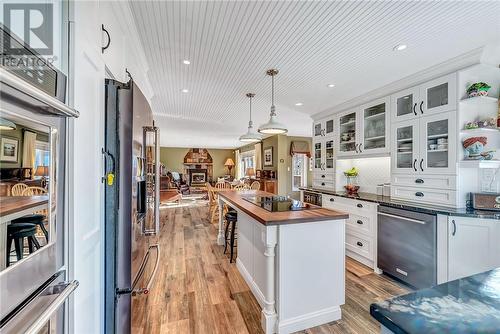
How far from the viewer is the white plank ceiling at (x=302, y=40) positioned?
1687 millimetres

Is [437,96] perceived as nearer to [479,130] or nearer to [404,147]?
[479,130]

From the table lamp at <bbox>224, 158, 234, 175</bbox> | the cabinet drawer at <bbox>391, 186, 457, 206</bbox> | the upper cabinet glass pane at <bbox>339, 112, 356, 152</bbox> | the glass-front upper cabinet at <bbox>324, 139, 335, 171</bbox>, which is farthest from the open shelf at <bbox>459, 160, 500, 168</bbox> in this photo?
the table lamp at <bbox>224, 158, 234, 175</bbox>

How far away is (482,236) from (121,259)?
3.03m

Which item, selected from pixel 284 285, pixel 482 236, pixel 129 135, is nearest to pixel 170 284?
pixel 284 285

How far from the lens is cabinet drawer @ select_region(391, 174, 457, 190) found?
2389mm

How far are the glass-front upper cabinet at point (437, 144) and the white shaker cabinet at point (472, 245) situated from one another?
1.92 feet

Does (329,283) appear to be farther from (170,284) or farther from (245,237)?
(170,284)

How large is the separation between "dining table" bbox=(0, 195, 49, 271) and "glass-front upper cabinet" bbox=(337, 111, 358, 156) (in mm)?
3779

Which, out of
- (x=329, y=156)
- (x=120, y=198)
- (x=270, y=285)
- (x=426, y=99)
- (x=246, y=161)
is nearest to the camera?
(x=120, y=198)

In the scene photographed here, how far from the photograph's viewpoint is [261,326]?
1886 millimetres

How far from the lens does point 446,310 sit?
64 cm

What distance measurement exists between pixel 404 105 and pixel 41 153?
3551mm

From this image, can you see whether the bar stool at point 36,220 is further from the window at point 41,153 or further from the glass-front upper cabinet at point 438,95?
the glass-front upper cabinet at point 438,95

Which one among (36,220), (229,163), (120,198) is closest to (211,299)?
(120,198)
